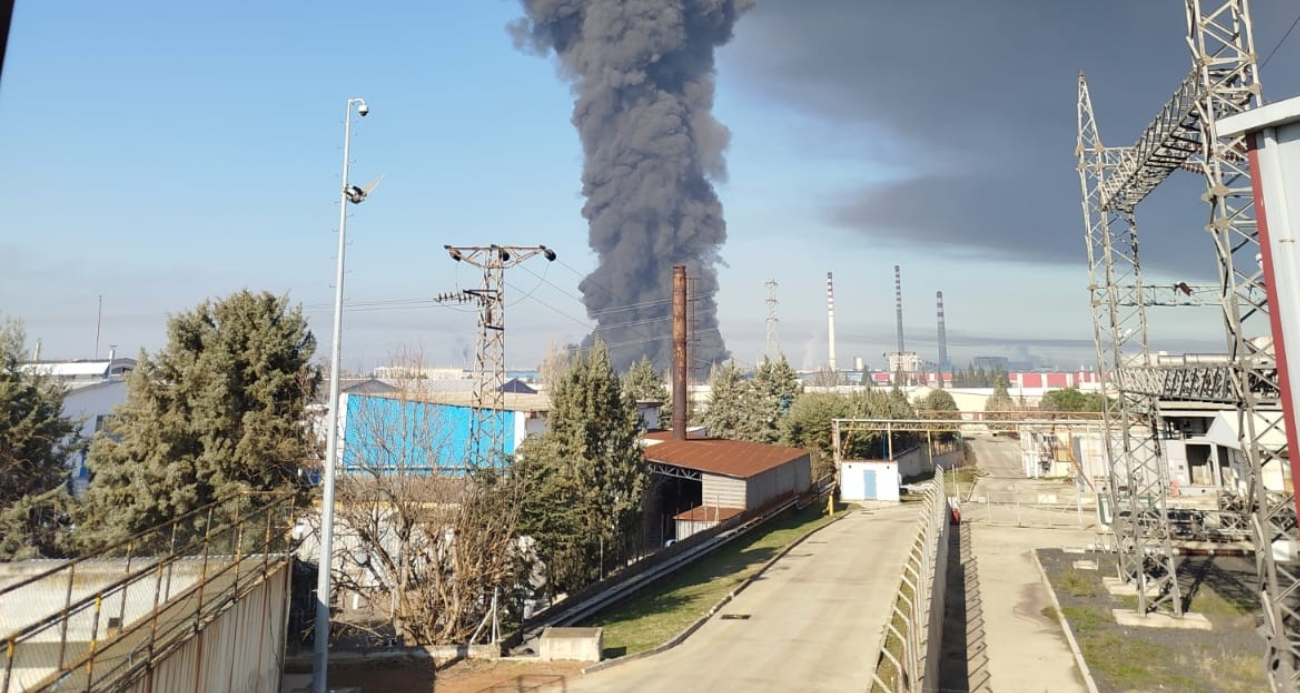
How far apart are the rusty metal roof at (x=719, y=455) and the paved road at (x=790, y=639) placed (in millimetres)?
9495

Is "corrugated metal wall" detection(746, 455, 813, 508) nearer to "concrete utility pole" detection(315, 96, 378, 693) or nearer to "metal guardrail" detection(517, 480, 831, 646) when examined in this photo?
"metal guardrail" detection(517, 480, 831, 646)

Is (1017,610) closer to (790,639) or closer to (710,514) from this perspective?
(790,639)

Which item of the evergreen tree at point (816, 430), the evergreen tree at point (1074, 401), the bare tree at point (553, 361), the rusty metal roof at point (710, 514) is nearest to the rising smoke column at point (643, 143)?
the bare tree at point (553, 361)

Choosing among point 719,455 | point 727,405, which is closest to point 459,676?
point 719,455

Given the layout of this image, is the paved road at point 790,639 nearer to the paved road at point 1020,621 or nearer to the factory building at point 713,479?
the paved road at point 1020,621

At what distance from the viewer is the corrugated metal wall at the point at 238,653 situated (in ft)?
28.7

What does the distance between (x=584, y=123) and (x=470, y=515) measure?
179939 millimetres

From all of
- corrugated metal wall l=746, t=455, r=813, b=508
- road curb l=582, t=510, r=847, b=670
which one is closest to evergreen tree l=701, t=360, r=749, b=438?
corrugated metal wall l=746, t=455, r=813, b=508

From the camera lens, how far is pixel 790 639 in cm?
1775

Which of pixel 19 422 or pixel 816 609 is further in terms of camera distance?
pixel 19 422

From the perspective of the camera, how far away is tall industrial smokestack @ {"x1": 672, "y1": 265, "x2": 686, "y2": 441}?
1902 inches

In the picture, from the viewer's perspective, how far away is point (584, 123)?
609 ft

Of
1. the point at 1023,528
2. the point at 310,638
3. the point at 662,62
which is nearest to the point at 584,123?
the point at 662,62

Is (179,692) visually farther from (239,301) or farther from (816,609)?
(239,301)
